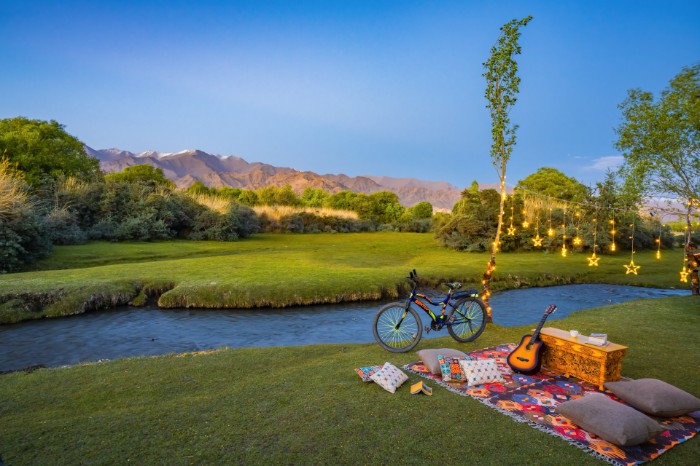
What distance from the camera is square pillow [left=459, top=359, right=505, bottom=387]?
7.11m

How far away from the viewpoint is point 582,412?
562cm

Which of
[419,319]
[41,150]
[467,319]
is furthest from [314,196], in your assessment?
[419,319]

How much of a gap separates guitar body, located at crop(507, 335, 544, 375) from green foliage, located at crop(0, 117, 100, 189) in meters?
38.4

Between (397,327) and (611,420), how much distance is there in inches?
183

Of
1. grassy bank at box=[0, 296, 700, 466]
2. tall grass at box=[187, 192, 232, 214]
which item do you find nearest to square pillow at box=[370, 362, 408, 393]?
grassy bank at box=[0, 296, 700, 466]

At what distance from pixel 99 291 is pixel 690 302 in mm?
22407

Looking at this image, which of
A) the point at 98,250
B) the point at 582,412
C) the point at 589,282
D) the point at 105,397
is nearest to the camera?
the point at 582,412

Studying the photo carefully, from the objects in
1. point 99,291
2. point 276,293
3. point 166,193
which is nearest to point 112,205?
point 166,193

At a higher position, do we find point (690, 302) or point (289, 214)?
point (289, 214)

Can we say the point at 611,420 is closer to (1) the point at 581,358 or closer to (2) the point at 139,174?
(1) the point at 581,358

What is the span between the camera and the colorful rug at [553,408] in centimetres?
511

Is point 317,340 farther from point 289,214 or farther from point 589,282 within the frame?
point 289,214

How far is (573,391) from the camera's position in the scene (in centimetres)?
697

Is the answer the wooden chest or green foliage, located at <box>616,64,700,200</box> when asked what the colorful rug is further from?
green foliage, located at <box>616,64,700,200</box>
